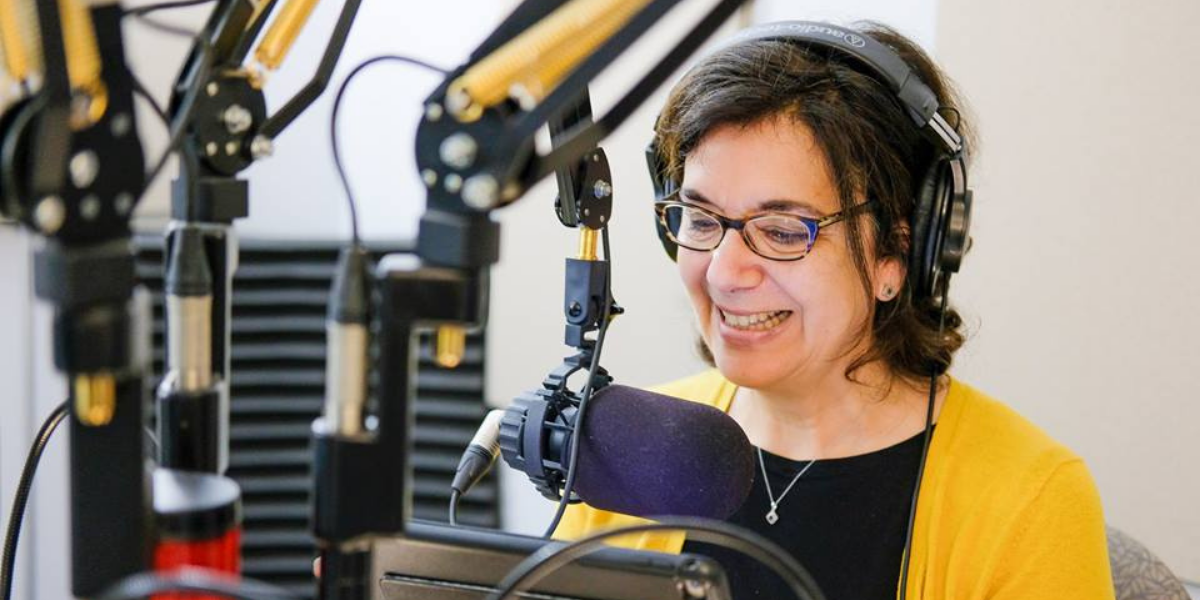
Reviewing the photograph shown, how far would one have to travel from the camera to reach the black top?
1.37 meters

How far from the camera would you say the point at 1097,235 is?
1892 mm

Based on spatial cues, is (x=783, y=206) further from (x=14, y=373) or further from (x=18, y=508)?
(x=14, y=373)

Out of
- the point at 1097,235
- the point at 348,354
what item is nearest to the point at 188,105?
the point at 348,354

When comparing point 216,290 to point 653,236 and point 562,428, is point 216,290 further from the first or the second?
point 653,236

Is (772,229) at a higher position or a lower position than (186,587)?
higher

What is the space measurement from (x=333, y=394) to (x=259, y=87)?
0.21 meters

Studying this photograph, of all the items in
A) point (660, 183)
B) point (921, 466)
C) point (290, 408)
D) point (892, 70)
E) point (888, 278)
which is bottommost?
point (290, 408)

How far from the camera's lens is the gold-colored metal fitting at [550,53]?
549 millimetres

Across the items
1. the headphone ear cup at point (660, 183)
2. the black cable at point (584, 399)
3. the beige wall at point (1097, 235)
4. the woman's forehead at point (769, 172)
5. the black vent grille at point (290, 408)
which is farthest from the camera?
the black vent grille at point (290, 408)

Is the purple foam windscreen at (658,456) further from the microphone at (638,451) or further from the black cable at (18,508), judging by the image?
the black cable at (18,508)

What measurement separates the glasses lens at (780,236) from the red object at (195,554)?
2.76ft

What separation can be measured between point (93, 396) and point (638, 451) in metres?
0.51

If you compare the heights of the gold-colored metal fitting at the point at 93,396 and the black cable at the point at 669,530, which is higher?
the gold-colored metal fitting at the point at 93,396

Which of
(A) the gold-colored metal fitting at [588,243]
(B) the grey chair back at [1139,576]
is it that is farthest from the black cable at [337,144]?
(B) the grey chair back at [1139,576]
